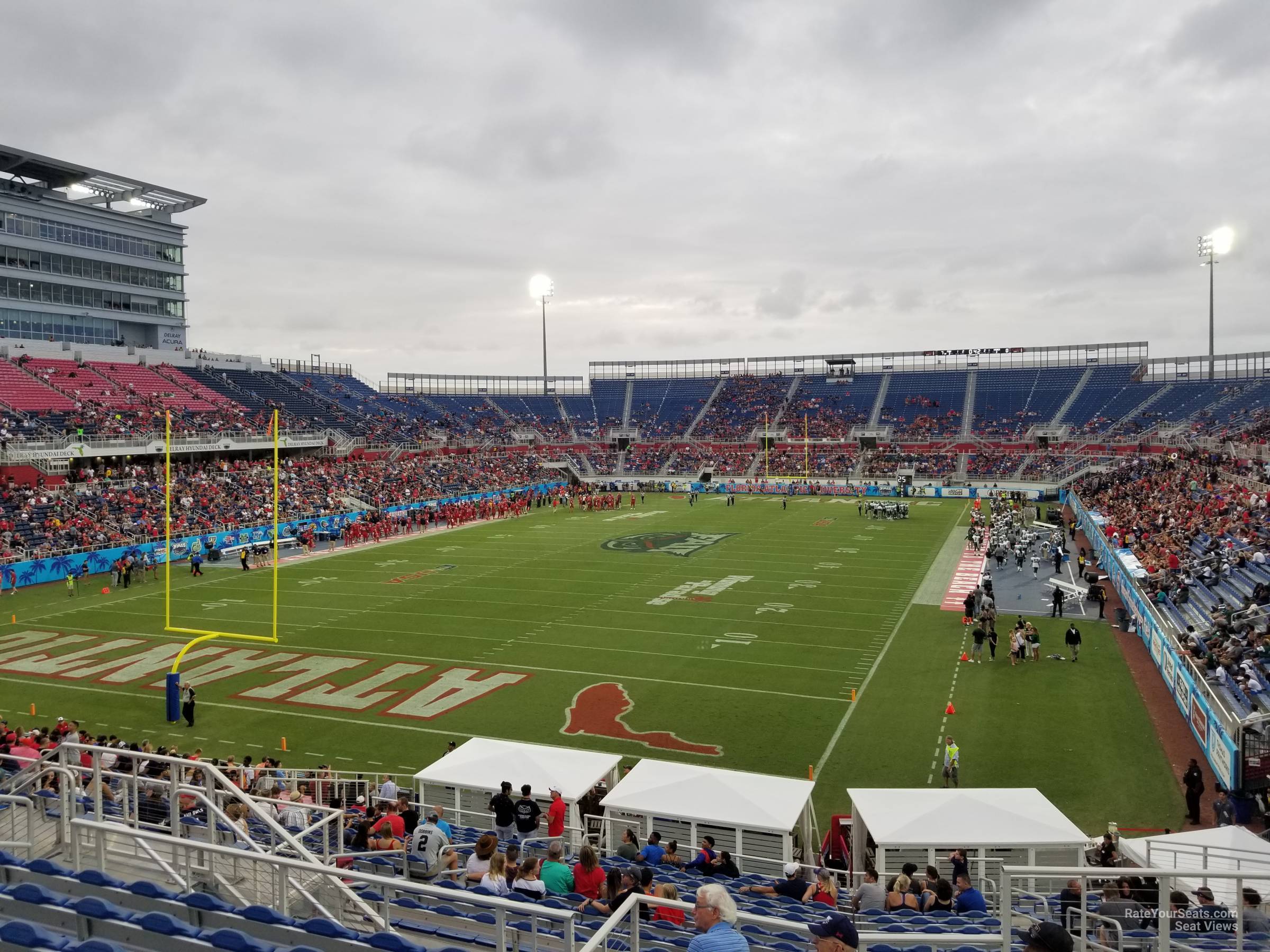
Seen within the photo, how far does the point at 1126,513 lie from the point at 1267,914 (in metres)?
32.1

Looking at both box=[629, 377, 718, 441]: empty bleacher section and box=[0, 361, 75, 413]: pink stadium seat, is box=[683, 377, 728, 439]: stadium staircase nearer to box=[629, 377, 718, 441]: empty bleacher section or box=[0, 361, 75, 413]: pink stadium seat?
box=[629, 377, 718, 441]: empty bleacher section

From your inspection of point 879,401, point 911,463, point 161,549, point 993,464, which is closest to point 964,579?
point 161,549

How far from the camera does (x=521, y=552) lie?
37969 millimetres

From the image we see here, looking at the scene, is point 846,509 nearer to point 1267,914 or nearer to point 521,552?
point 521,552

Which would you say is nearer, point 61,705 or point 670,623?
point 61,705

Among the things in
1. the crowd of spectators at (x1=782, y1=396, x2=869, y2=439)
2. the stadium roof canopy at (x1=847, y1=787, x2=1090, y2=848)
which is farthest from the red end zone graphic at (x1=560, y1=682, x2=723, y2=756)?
the crowd of spectators at (x1=782, y1=396, x2=869, y2=439)

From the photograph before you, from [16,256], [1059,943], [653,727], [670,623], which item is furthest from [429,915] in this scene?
[16,256]

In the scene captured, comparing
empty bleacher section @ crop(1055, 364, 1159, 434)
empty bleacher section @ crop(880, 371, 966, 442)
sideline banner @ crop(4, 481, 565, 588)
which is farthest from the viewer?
empty bleacher section @ crop(880, 371, 966, 442)

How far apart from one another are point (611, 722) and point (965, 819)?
8057mm

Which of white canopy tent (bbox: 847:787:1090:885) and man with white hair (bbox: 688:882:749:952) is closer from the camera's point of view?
man with white hair (bbox: 688:882:749:952)

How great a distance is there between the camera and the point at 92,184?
178ft

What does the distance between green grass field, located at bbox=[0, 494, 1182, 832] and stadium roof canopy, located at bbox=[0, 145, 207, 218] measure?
2981 centimetres

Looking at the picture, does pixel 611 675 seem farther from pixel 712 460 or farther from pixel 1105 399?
pixel 1105 399

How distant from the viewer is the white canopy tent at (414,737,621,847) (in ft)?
38.1
